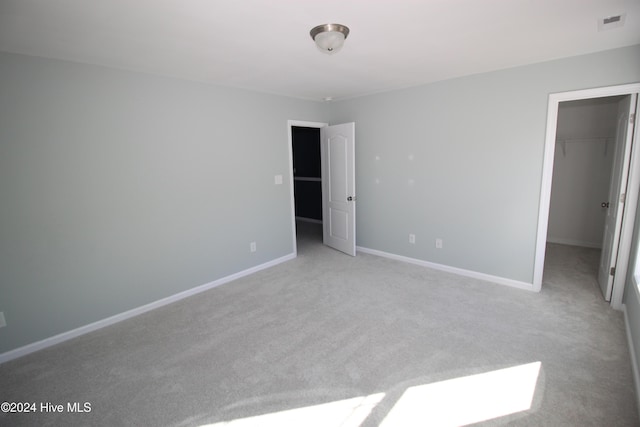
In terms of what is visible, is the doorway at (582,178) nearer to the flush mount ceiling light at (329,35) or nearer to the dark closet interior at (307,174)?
the flush mount ceiling light at (329,35)

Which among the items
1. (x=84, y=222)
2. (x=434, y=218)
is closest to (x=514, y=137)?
(x=434, y=218)

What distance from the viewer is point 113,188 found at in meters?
2.83

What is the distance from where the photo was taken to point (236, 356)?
240cm

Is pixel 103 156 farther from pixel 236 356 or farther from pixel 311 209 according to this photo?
pixel 311 209

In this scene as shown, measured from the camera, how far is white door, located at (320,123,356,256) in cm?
448

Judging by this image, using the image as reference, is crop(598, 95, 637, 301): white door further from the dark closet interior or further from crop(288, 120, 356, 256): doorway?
the dark closet interior

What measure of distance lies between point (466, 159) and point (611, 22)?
1.70 m

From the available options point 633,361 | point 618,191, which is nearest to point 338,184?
point 618,191

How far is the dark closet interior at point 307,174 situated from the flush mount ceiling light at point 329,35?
468 centimetres

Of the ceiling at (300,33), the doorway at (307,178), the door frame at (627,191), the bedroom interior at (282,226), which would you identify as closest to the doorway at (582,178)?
the bedroom interior at (282,226)

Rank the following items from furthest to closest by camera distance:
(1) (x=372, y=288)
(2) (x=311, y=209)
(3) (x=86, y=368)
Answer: (2) (x=311, y=209) < (1) (x=372, y=288) < (3) (x=86, y=368)

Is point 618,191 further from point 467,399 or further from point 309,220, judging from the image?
point 309,220

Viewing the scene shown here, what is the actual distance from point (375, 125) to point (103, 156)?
10.7ft


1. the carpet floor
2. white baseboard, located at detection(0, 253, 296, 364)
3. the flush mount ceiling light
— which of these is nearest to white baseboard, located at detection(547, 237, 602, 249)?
the carpet floor
